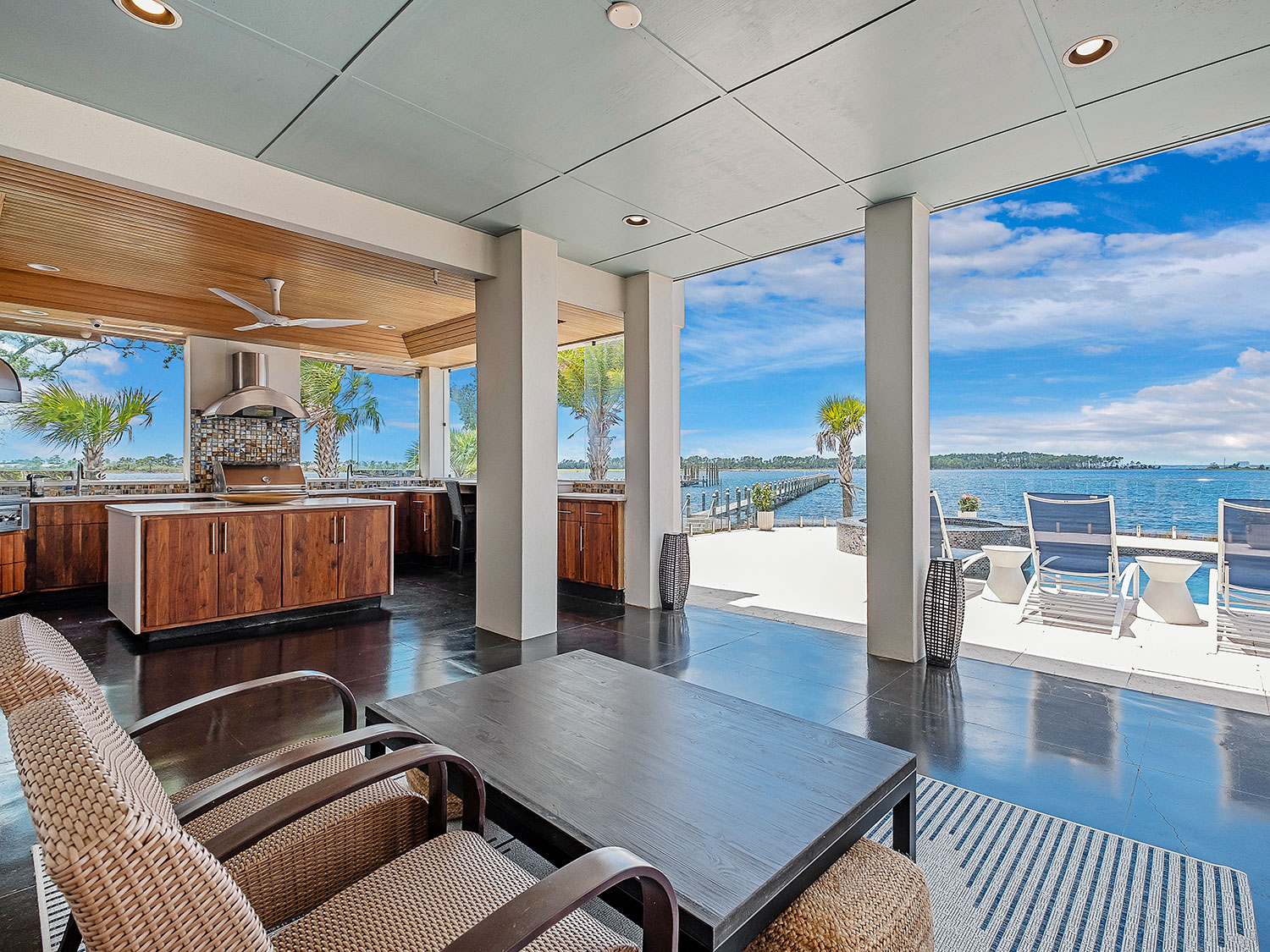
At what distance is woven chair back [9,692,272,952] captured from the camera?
0.65 metres

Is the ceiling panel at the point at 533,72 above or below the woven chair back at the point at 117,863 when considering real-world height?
above

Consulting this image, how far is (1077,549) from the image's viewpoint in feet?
14.6

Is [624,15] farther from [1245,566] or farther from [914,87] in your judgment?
[1245,566]

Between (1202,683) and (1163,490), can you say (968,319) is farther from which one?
(1202,683)

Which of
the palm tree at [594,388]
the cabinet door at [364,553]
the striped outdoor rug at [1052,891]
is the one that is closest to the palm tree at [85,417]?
the cabinet door at [364,553]

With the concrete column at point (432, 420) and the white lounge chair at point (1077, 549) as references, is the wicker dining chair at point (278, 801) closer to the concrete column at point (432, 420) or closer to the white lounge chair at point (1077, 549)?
the white lounge chair at point (1077, 549)

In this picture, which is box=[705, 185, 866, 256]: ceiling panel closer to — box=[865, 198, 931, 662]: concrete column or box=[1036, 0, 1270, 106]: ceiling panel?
box=[865, 198, 931, 662]: concrete column

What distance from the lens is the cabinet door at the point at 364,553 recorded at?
515 centimetres

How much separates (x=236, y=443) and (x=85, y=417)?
57.8 inches

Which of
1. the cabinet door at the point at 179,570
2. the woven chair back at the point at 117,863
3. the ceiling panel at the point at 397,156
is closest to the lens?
the woven chair back at the point at 117,863

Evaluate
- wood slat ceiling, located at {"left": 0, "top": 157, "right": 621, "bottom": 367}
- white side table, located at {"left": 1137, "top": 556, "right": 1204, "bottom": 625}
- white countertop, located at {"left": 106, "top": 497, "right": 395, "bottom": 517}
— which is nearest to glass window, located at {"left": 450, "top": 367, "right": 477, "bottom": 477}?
wood slat ceiling, located at {"left": 0, "top": 157, "right": 621, "bottom": 367}

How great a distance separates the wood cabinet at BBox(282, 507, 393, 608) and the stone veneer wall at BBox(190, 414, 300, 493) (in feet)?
10.2

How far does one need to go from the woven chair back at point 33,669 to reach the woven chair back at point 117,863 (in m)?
0.30

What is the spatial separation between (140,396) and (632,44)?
296 inches
